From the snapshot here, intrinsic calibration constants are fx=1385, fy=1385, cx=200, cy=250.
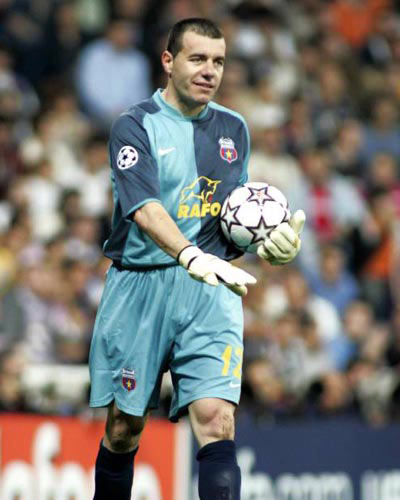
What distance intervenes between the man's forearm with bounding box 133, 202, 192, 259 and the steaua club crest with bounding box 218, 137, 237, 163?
607mm

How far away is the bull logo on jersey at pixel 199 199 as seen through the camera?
21.5ft

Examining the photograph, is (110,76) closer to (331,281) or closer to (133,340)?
(331,281)

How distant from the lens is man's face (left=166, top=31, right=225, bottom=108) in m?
6.46

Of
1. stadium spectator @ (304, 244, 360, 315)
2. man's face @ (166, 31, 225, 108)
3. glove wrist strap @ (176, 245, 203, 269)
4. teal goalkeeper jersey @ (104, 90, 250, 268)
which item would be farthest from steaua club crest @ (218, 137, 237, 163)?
stadium spectator @ (304, 244, 360, 315)

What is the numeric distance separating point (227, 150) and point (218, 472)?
1.58 m

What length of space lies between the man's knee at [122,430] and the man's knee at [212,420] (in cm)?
49

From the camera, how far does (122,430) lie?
6.77 meters

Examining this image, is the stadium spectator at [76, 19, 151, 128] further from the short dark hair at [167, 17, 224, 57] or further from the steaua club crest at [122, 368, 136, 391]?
the steaua club crest at [122, 368, 136, 391]

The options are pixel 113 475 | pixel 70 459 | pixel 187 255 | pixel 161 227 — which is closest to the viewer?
pixel 187 255

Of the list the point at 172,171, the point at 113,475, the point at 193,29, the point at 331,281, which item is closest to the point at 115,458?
the point at 113,475

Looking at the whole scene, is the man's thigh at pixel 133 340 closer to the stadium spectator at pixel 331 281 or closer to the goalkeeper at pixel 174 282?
the goalkeeper at pixel 174 282

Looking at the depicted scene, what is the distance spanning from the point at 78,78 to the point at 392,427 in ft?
16.4

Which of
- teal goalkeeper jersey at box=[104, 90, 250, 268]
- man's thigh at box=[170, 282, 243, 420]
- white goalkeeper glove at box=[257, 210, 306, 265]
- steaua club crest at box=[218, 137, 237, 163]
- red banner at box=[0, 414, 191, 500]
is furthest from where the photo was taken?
red banner at box=[0, 414, 191, 500]

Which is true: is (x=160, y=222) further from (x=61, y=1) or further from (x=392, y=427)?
(x=61, y=1)
